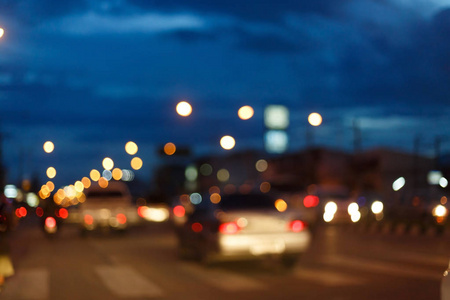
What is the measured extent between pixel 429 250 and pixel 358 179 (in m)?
51.8

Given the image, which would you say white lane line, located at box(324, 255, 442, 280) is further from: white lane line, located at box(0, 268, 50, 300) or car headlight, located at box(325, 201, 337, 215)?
car headlight, located at box(325, 201, 337, 215)

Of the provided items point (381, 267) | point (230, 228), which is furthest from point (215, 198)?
point (381, 267)

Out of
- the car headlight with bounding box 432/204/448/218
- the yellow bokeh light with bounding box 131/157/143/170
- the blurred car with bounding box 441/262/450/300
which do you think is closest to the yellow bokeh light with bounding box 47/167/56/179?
the yellow bokeh light with bounding box 131/157/143/170

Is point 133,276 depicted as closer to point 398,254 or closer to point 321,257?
point 321,257

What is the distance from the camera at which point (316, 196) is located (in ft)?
97.1

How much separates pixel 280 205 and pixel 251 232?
1.38 meters

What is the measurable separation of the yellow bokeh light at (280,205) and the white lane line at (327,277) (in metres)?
1.34

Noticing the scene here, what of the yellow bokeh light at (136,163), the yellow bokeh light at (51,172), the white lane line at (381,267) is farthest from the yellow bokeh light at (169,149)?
the white lane line at (381,267)

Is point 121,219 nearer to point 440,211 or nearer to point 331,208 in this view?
point 331,208

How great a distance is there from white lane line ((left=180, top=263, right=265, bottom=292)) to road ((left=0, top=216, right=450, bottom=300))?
2 cm

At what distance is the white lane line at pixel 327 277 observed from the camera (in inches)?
508

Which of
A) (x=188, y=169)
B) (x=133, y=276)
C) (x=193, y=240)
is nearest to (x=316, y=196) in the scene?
(x=193, y=240)

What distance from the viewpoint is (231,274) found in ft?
48.9

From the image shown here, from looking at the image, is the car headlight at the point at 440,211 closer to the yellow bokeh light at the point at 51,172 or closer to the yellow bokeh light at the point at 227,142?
the yellow bokeh light at the point at 227,142
